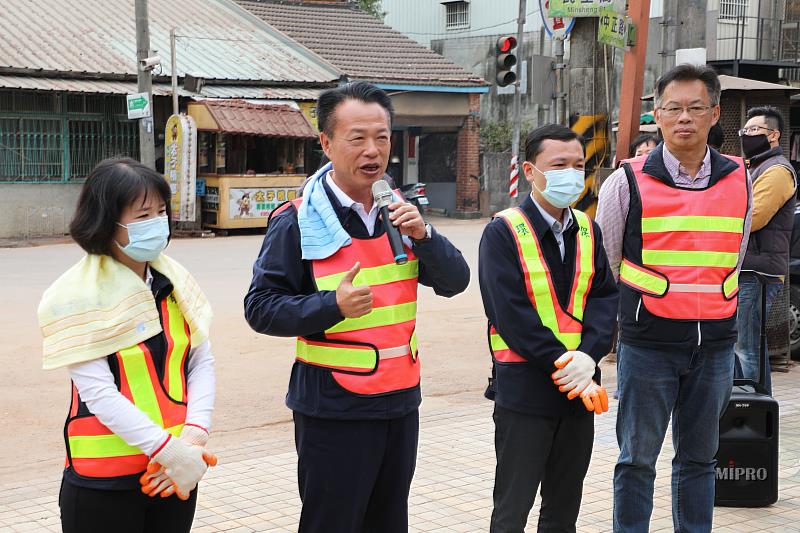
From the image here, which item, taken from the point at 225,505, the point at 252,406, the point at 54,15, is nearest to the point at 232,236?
the point at 54,15

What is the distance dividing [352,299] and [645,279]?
5.26 ft

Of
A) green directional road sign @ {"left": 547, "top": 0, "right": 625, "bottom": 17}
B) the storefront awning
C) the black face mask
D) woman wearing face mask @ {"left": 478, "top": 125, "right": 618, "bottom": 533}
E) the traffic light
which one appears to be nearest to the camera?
woman wearing face mask @ {"left": 478, "top": 125, "right": 618, "bottom": 533}

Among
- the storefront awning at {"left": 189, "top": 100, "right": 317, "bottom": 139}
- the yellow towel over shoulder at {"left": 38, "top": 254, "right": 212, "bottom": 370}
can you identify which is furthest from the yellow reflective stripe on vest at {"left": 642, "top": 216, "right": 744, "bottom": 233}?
the storefront awning at {"left": 189, "top": 100, "right": 317, "bottom": 139}

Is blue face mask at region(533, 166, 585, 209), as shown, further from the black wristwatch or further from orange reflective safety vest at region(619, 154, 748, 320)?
the black wristwatch

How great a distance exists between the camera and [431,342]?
10.0 metres

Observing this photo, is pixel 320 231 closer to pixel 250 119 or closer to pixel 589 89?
pixel 589 89

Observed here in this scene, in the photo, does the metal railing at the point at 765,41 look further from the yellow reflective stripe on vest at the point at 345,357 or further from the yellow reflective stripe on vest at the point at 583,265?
the yellow reflective stripe on vest at the point at 345,357

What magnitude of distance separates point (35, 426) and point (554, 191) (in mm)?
4597

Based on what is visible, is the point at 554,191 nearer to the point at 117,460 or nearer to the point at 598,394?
the point at 598,394

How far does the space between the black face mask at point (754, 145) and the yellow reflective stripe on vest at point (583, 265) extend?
11.6 feet

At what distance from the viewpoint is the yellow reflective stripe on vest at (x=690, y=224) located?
409 centimetres

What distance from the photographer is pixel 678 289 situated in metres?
4.08

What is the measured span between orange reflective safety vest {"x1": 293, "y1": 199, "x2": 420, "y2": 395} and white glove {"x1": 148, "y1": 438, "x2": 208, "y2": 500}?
491 millimetres

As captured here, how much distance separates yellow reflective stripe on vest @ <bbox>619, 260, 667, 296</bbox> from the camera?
410 centimetres
